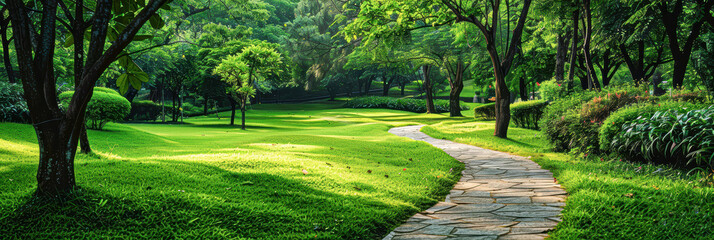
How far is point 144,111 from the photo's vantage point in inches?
1188

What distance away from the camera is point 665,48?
2081cm

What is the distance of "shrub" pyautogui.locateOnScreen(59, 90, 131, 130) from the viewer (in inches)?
500

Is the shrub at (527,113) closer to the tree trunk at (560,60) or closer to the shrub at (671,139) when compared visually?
the tree trunk at (560,60)

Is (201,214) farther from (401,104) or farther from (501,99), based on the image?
(401,104)

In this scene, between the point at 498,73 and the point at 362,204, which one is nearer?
the point at 362,204

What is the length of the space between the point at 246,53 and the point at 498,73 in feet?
39.9

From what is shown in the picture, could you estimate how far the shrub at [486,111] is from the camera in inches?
885

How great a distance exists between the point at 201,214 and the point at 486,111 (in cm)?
2097

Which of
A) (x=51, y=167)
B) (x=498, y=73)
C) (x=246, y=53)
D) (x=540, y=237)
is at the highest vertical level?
(x=246, y=53)

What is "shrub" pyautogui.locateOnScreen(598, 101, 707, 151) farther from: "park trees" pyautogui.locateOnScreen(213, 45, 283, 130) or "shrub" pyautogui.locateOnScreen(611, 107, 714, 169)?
"park trees" pyautogui.locateOnScreen(213, 45, 283, 130)

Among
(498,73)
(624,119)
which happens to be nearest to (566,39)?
(498,73)

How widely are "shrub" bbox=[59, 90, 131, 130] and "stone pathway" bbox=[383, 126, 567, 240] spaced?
11.3 metres

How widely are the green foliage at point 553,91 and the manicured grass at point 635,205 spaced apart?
349 inches

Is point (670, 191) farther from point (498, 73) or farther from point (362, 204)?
point (498, 73)
